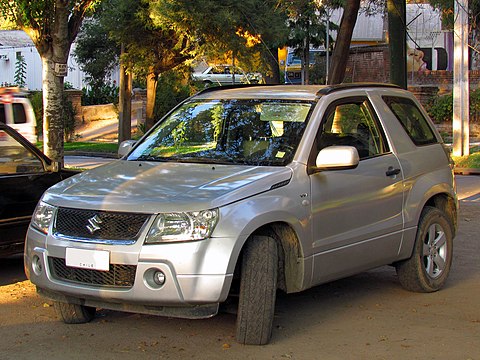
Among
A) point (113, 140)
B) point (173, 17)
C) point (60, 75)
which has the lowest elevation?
point (113, 140)

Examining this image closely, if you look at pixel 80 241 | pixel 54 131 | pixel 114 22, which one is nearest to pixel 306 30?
pixel 114 22

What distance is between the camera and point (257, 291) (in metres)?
5.57

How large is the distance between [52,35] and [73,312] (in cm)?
953

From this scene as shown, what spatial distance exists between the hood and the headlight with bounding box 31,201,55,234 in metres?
0.05

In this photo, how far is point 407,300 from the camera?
7.21 m

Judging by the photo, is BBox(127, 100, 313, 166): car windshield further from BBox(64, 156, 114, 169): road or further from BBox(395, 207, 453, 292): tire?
BBox(64, 156, 114, 169): road

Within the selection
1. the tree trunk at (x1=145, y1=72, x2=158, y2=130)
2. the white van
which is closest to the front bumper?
the white van

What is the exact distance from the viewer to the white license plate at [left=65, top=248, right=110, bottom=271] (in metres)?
5.53

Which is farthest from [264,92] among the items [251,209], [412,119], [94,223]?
[94,223]

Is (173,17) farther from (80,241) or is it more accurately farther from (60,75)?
(80,241)

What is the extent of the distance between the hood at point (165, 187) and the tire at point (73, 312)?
2.70ft

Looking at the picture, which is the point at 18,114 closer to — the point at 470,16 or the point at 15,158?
the point at 15,158

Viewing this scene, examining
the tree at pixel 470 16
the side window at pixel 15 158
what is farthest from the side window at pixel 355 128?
the tree at pixel 470 16

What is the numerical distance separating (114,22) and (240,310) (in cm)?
2101
